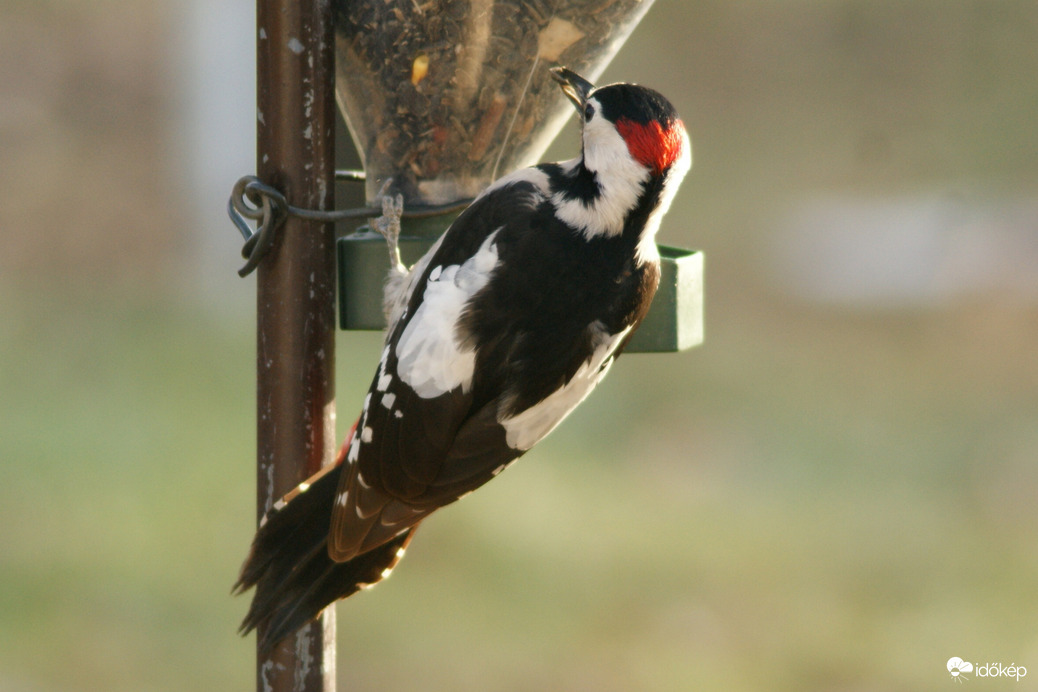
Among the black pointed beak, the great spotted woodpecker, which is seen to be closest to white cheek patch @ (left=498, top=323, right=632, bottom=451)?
the great spotted woodpecker

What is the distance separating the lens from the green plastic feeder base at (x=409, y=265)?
1702mm

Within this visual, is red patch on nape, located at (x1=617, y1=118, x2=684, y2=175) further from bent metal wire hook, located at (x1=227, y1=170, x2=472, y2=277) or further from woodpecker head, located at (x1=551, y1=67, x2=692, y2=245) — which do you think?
bent metal wire hook, located at (x1=227, y1=170, x2=472, y2=277)

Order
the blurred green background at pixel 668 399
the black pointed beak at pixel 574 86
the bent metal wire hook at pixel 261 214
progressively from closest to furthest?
the bent metal wire hook at pixel 261 214 → the black pointed beak at pixel 574 86 → the blurred green background at pixel 668 399

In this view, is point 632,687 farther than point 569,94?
Yes

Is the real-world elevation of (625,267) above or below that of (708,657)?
above

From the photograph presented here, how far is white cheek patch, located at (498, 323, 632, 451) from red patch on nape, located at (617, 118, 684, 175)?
0.23 metres

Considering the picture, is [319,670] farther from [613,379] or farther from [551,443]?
[613,379]

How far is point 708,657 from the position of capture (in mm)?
3369

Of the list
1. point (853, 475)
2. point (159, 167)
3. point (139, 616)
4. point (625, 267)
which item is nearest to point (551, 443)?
point (853, 475)

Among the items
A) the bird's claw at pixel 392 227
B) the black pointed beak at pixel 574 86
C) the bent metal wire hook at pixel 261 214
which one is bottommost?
the bird's claw at pixel 392 227

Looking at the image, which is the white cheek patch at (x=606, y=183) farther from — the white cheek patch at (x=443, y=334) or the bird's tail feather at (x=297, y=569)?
the bird's tail feather at (x=297, y=569)

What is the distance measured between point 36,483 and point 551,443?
6.53 ft

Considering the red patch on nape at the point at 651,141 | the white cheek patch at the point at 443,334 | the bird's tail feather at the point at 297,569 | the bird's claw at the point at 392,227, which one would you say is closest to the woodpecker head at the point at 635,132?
the red patch on nape at the point at 651,141

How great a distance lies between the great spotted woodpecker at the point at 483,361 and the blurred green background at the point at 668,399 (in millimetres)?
1753
